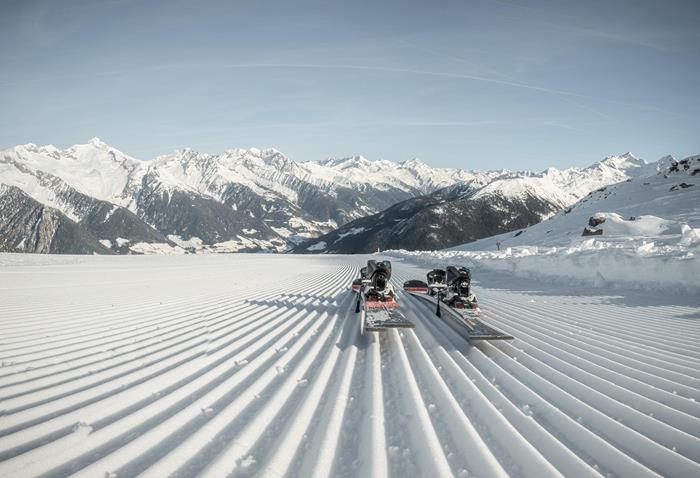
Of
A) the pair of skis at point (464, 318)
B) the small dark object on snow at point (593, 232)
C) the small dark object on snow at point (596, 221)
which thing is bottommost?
the pair of skis at point (464, 318)

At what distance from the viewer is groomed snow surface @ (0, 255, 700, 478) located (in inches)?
131

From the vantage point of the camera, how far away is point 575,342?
7.46 m

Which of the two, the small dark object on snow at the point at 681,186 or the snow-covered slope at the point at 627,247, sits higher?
the small dark object on snow at the point at 681,186

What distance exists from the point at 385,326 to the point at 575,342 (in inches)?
152

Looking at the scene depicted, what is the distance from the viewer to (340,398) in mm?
4680

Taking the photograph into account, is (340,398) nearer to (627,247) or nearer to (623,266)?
(623,266)

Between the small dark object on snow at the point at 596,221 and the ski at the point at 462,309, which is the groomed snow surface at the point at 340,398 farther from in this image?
the small dark object on snow at the point at 596,221

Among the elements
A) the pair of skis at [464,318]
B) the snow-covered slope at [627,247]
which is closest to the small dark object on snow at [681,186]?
the snow-covered slope at [627,247]

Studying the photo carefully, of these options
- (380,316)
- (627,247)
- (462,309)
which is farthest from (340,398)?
(627,247)

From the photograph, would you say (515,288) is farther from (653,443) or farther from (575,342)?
(653,443)

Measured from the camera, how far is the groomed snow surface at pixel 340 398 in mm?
3322

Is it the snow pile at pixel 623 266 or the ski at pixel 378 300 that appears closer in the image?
the ski at pixel 378 300

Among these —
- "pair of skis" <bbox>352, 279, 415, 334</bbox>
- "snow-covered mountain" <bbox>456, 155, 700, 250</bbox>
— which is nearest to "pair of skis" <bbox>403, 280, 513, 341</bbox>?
"pair of skis" <bbox>352, 279, 415, 334</bbox>

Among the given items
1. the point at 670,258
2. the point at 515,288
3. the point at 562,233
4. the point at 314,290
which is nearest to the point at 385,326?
the point at 314,290
